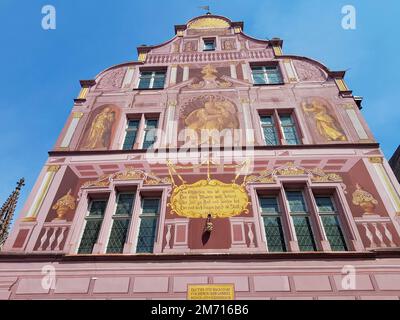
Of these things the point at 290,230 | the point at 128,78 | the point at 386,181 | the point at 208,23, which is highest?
the point at 208,23

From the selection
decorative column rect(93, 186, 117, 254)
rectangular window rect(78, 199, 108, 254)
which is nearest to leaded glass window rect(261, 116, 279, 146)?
decorative column rect(93, 186, 117, 254)

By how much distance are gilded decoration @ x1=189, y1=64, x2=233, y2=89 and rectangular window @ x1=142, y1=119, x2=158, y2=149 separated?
7.50 feet

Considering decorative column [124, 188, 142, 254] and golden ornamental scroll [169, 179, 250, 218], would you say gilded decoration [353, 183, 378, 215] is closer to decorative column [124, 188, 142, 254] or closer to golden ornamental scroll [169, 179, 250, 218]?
golden ornamental scroll [169, 179, 250, 218]

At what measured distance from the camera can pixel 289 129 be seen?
11258 mm

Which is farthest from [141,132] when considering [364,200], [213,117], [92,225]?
[364,200]

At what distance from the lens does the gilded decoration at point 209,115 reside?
1109 centimetres

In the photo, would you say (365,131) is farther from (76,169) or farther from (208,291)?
(76,169)

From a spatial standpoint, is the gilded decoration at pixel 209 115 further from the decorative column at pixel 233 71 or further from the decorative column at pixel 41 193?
the decorative column at pixel 41 193

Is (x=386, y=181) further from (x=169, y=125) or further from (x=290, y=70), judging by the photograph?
(x=169, y=125)

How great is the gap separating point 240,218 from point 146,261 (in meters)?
2.52

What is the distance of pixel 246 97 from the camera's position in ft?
40.3

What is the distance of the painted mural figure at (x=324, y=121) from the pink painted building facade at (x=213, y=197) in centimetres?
6

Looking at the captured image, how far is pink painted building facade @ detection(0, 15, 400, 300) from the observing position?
714 centimetres

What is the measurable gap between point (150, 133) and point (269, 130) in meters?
4.11
